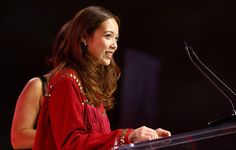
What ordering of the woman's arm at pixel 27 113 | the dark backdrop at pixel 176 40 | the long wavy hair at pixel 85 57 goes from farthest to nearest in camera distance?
the dark backdrop at pixel 176 40 → the woman's arm at pixel 27 113 → the long wavy hair at pixel 85 57

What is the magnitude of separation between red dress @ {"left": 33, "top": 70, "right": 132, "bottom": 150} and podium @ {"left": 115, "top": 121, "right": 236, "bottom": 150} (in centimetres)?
19

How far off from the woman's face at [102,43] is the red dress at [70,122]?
0.16 meters

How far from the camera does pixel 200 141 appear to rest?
160 centimetres

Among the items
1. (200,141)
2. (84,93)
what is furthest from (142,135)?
(84,93)

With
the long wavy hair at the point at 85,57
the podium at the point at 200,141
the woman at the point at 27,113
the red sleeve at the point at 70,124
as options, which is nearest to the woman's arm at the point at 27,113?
the woman at the point at 27,113

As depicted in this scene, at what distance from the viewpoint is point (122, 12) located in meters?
3.87

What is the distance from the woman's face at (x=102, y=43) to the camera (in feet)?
6.83

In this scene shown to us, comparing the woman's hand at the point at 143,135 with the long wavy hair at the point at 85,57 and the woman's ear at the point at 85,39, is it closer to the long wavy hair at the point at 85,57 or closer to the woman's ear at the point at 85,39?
the long wavy hair at the point at 85,57

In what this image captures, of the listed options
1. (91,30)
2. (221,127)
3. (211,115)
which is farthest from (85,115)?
(211,115)

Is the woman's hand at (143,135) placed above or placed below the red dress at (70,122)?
below

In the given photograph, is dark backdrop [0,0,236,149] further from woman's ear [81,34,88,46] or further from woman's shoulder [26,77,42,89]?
woman's ear [81,34,88,46]

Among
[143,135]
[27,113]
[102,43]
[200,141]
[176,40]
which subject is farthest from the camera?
[176,40]

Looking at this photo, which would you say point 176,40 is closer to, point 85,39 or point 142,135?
point 85,39

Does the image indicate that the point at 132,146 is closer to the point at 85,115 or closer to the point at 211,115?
the point at 85,115
